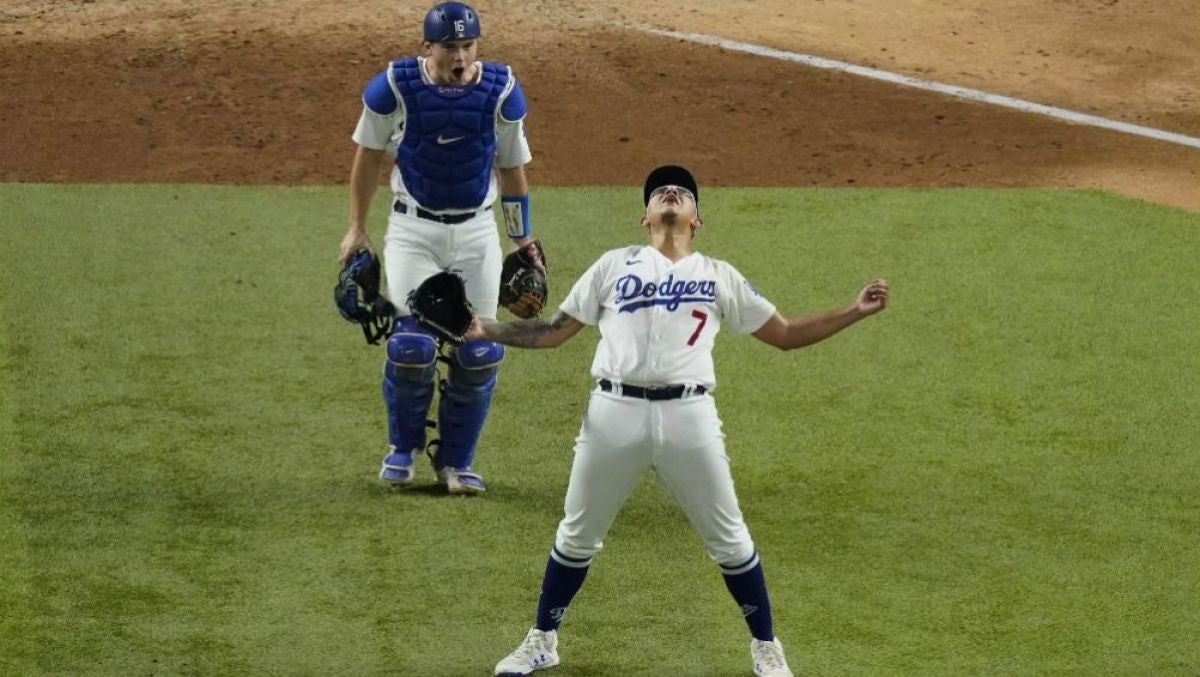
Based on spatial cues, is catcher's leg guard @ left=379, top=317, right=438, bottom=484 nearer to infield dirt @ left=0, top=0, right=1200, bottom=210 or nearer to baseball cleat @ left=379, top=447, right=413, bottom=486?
baseball cleat @ left=379, top=447, right=413, bottom=486

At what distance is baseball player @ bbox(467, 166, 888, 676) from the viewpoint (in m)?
7.31

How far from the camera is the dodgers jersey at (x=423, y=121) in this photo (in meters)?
8.98

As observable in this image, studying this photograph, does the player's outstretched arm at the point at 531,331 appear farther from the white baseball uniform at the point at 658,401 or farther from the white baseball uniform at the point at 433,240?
the white baseball uniform at the point at 433,240

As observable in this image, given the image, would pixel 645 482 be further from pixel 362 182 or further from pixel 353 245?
pixel 362 182

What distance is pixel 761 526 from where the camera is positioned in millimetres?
9148

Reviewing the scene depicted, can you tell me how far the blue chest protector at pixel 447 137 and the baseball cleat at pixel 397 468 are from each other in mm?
1170

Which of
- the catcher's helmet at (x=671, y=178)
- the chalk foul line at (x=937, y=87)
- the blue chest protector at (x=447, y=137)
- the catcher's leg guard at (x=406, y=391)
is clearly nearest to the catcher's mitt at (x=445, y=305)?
the catcher's helmet at (x=671, y=178)

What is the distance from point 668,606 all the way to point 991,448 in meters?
2.46

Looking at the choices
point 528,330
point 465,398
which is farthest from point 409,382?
point 528,330

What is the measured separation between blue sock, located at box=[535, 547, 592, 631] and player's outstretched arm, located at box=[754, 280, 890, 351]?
108cm

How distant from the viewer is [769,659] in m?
7.58

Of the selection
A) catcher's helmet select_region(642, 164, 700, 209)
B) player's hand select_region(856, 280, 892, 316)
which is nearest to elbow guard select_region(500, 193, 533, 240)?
catcher's helmet select_region(642, 164, 700, 209)

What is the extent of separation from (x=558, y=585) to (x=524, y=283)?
6.39ft

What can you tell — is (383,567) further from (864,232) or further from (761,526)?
(864,232)
